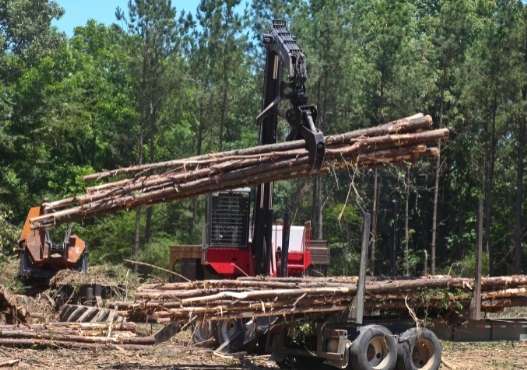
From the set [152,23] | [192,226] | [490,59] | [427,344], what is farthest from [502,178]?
[427,344]

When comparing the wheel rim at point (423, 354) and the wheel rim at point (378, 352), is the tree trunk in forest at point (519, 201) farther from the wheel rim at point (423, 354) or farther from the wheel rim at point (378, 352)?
the wheel rim at point (378, 352)

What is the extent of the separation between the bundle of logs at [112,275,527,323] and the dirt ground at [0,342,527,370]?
969 millimetres

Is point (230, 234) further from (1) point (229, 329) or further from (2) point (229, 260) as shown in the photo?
(1) point (229, 329)

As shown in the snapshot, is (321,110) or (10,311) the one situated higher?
(321,110)

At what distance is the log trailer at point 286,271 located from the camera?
1258 centimetres

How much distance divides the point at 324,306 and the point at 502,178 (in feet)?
104

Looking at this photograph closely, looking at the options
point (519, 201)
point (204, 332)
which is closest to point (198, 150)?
point (519, 201)

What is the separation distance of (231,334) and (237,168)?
3308 millimetres

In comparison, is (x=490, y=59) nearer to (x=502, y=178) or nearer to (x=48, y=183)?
(x=502, y=178)

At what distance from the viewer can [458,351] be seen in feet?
51.9

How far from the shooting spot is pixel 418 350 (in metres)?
13.2

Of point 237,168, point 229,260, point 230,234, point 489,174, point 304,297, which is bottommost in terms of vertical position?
point 304,297

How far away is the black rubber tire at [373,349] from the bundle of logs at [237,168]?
93.3 inches

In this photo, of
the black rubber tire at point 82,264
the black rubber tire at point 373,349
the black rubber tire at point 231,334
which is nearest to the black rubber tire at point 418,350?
the black rubber tire at point 373,349
